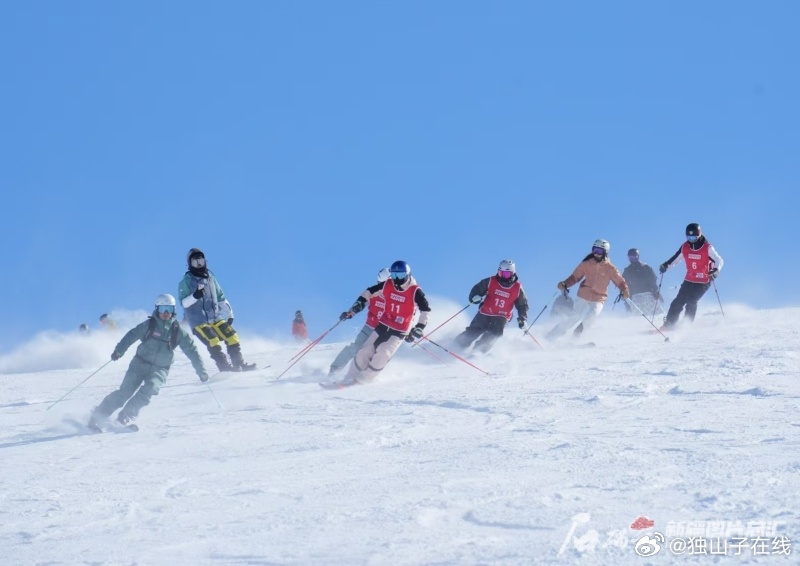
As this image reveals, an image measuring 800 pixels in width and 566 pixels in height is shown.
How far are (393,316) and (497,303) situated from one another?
2.63m

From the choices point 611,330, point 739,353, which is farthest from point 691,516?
point 611,330

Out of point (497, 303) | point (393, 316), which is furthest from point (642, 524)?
point (497, 303)

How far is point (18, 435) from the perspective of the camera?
8.70 m

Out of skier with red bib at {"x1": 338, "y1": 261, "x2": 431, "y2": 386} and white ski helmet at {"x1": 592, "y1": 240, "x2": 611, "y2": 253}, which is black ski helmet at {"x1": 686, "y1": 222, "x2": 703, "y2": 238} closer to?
white ski helmet at {"x1": 592, "y1": 240, "x2": 611, "y2": 253}

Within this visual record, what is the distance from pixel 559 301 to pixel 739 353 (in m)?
6.37

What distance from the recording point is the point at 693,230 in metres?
14.8

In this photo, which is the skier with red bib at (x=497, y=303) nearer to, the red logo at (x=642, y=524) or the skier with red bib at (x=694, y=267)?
the skier with red bib at (x=694, y=267)

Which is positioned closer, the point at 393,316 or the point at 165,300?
the point at 165,300

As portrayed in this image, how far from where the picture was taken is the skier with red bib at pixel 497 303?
13203 millimetres

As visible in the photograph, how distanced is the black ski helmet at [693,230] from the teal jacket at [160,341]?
30.7 feet

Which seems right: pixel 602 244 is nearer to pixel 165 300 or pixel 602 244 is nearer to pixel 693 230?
pixel 693 230

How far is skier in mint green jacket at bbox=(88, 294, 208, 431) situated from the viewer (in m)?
8.86

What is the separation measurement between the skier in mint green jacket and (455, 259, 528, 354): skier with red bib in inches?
209

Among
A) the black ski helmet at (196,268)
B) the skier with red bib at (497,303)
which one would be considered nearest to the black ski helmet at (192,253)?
the black ski helmet at (196,268)
